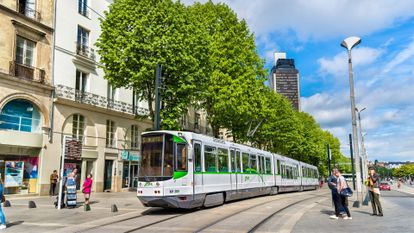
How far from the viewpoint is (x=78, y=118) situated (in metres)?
26.5

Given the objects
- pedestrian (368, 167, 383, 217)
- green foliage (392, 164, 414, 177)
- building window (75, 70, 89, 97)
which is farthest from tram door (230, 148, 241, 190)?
green foliage (392, 164, 414, 177)

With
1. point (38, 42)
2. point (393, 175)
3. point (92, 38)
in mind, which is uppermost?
point (92, 38)

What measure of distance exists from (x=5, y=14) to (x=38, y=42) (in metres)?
2.65

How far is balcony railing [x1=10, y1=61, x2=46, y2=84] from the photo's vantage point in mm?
21828

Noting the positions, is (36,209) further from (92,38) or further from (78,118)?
(92,38)

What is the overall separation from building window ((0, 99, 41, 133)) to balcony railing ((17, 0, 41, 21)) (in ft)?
18.0

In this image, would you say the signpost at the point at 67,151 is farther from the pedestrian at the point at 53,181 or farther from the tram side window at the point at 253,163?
the tram side window at the point at 253,163

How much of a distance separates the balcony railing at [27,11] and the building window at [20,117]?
5.48 metres

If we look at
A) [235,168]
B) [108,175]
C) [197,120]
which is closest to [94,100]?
[108,175]

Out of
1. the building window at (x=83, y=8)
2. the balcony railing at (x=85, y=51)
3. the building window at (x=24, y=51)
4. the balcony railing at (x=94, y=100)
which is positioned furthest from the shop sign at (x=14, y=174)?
the building window at (x=83, y=8)

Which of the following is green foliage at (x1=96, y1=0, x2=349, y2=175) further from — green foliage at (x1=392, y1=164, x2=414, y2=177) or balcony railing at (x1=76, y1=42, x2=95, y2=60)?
→ green foliage at (x1=392, y1=164, x2=414, y2=177)

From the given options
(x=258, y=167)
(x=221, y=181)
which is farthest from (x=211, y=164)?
(x=258, y=167)

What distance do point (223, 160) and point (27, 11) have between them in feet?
52.6

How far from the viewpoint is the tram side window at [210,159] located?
618 inches
